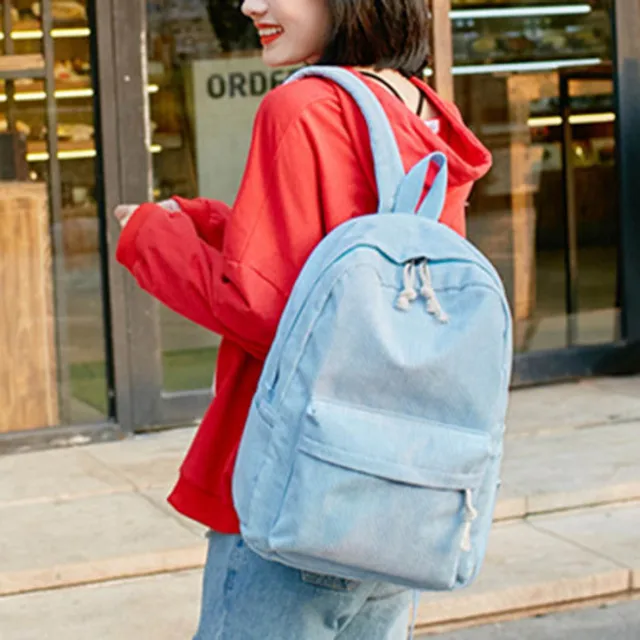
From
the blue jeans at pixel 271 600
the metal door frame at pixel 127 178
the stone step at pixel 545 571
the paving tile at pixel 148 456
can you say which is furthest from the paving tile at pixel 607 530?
the blue jeans at pixel 271 600

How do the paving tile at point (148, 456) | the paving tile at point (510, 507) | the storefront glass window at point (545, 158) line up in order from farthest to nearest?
the storefront glass window at point (545, 158) < the paving tile at point (148, 456) < the paving tile at point (510, 507)

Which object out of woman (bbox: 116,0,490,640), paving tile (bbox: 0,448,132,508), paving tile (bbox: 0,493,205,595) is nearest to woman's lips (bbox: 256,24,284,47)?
woman (bbox: 116,0,490,640)

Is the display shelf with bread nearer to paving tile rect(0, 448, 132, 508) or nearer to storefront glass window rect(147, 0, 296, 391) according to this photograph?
storefront glass window rect(147, 0, 296, 391)

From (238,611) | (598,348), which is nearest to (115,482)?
(598,348)

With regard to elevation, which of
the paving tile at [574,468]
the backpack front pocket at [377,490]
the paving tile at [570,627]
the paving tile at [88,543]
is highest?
the backpack front pocket at [377,490]

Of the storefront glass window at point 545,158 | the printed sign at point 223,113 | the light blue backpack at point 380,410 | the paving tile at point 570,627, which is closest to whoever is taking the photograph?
the light blue backpack at point 380,410

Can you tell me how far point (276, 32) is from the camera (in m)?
2.12

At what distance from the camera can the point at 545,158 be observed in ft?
23.4

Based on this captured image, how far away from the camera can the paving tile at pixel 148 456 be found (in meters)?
5.51

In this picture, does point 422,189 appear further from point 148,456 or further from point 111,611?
point 148,456

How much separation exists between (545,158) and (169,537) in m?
3.35

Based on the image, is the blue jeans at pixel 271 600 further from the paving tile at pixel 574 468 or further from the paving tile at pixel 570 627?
the paving tile at pixel 574 468

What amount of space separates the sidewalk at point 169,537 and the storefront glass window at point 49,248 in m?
0.32

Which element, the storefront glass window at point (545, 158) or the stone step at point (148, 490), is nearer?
the stone step at point (148, 490)
